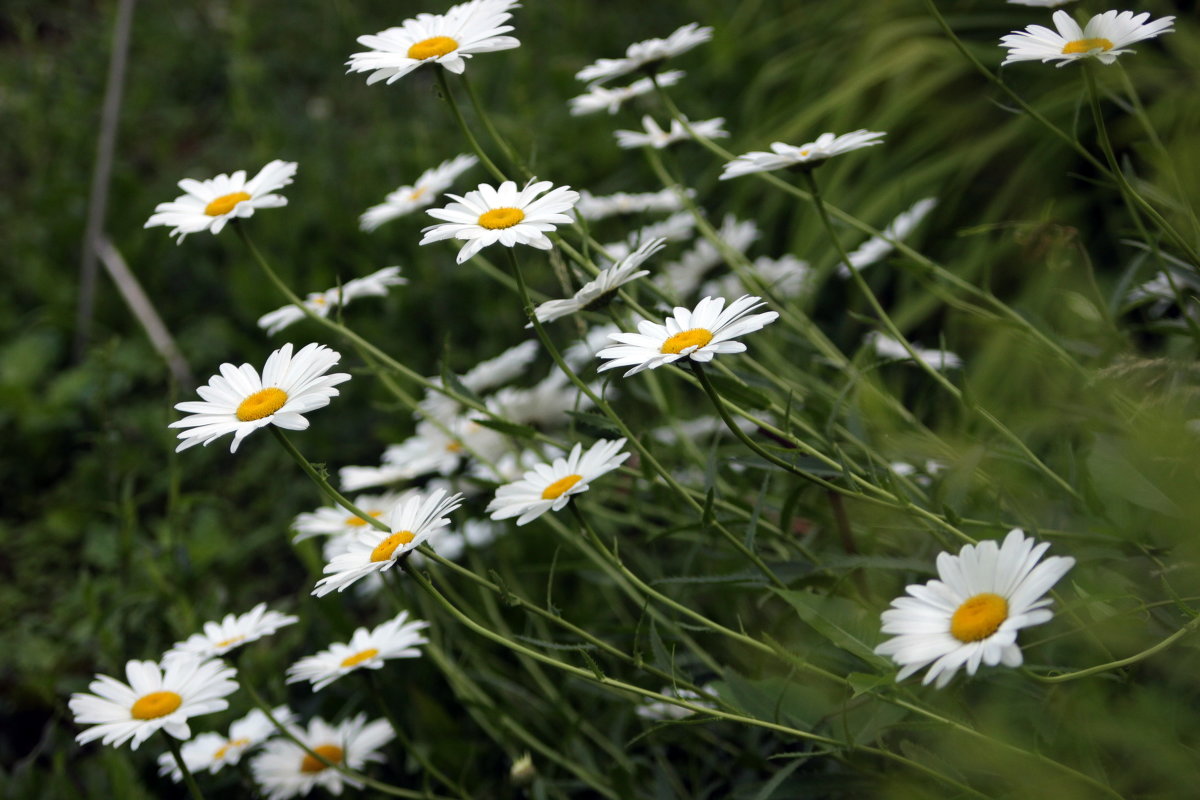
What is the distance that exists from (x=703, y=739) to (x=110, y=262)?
1900 millimetres

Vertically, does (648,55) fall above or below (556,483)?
above

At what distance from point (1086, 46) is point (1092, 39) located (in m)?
Result: 0.01

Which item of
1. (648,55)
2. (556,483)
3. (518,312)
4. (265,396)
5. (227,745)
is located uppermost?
(648,55)

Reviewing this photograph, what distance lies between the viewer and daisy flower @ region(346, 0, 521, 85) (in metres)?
1.00

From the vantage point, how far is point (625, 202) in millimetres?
1679

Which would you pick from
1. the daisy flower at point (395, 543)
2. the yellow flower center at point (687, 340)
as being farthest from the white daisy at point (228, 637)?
the yellow flower center at point (687, 340)

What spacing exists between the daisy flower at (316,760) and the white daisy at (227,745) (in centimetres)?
3

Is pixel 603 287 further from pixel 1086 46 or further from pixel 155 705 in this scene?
pixel 155 705

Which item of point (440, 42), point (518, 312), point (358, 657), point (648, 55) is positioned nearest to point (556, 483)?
point (358, 657)

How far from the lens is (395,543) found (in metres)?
0.87

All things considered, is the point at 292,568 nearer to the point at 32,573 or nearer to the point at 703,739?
the point at 32,573

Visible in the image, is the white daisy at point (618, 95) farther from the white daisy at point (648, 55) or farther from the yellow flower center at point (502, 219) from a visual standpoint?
the yellow flower center at point (502, 219)

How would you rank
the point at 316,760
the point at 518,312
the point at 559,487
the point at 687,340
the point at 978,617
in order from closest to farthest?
the point at 978,617
the point at 687,340
the point at 559,487
the point at 316,760
the point at 518,312

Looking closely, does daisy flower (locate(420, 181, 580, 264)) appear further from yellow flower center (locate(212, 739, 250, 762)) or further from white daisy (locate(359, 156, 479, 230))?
yellow flower center (locate(212, 739, 250, 762))
